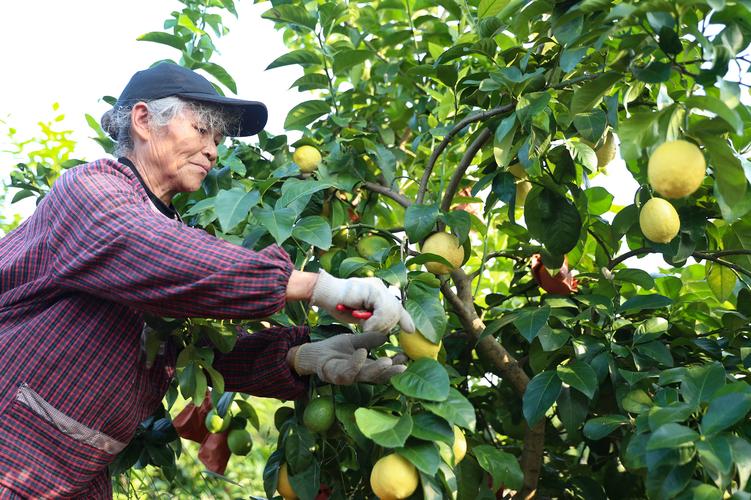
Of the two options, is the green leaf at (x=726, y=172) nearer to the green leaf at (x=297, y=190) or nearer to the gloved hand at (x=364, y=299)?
the gloved hand at (x=364, y=299)

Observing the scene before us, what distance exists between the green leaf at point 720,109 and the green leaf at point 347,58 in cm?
112

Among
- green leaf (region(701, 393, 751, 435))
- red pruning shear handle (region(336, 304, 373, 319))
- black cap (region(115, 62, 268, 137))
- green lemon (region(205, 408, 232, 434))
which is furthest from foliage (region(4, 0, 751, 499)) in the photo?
green lemon (region(205, 408, 232, 434))

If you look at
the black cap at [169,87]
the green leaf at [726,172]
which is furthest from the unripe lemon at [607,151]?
the black cap at [169,87]

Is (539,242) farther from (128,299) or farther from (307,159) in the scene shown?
(128,299)

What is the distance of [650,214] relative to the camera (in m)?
1.57

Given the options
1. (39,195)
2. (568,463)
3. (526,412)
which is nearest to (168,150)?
(39,195)

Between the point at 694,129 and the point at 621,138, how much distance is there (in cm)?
10

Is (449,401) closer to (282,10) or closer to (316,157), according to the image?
(316,157)

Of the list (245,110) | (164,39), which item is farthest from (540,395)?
(164,39)

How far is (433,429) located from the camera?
4.77ft

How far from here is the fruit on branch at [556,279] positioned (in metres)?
2.01

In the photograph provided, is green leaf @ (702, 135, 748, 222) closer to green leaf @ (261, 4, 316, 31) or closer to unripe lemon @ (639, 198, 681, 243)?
unripe lemon @ (639, 198, 681, 243)

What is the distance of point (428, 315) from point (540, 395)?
33 cm

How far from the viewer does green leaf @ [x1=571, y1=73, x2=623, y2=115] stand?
1.46 m
